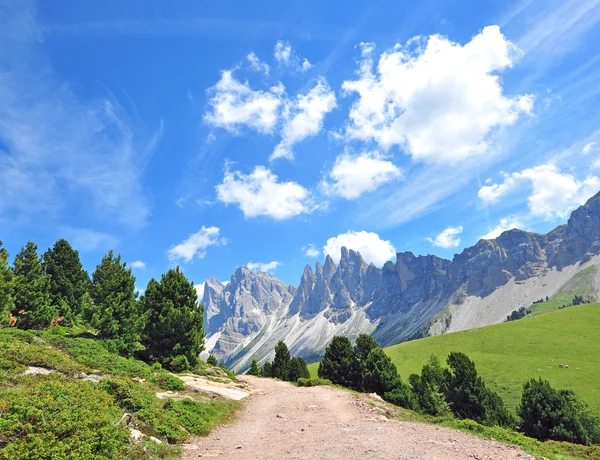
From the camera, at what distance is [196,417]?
1939 centimetres

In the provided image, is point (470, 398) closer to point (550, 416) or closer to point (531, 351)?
point (550, 416)

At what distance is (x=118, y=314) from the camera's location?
3875 centimetres

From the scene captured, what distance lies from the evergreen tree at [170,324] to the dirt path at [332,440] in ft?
58.1

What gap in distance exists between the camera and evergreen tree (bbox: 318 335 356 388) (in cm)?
5016

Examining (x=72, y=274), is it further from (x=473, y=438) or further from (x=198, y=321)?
(x=473, y=438)

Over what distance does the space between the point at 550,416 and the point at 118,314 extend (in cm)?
5223

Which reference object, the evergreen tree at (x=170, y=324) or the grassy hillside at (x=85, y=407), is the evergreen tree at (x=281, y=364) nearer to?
the evergreen tree at (x=170, y=324)

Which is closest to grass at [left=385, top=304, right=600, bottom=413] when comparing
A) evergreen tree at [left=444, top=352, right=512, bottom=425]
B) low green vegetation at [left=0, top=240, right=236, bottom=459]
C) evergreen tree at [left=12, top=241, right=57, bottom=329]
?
evergreen tree at [left=444, top=352, right=512, bottom=425]

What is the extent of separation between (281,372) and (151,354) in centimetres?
3209

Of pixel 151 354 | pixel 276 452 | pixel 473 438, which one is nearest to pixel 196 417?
pixel 276 452

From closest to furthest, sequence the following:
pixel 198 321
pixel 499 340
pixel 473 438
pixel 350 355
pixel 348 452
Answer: pixel 348 452 → pixel 473 438 → pixel 198 321 → pixel 350 355 → pixel 499 340

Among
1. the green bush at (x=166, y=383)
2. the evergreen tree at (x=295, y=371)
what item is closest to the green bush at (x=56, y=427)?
the green bush at (x=166, y=383)

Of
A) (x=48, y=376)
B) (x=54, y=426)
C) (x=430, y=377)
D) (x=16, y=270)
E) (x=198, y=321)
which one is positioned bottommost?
(x=430, y=377)

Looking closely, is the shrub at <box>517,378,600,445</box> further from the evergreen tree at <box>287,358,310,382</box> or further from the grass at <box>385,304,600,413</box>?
the evergreen tree at <box>287,358,310,382</box>
